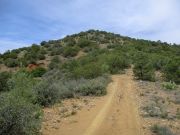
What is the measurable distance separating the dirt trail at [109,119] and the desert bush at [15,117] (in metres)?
1.64

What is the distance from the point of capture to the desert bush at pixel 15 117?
11.1m

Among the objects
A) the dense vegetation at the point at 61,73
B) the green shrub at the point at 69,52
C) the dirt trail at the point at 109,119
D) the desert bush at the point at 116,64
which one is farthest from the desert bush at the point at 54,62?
the dirt trail at the point at 109,119

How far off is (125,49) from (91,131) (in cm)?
3902

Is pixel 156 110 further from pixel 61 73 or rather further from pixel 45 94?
pixel 61 73

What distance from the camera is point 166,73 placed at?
32.8 metres

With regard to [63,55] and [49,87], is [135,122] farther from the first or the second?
[63,55]

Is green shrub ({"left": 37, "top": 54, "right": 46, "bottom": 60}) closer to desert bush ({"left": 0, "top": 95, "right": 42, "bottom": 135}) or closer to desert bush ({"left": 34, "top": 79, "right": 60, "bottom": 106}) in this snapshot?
desert bush ({"left": 34, "top": 79, "right": 60, "bottom": 106})

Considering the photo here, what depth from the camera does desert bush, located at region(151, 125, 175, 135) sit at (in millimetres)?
13280

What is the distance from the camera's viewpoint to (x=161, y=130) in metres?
13.6

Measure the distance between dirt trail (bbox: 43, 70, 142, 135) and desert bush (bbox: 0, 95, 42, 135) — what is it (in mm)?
1643

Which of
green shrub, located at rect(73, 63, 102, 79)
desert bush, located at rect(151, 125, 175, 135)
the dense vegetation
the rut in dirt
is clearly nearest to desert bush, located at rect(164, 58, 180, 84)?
the dense vegetation

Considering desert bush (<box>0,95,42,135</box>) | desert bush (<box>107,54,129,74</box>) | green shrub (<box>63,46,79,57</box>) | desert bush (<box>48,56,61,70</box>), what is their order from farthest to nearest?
green shrub (<box>63,46,79,57</box>) → desert bush (<box>48,56,61,70</box>) → desert bush (<box>107,54,129,74</box>) → desert bush (<box>0,95,42,135</box>)

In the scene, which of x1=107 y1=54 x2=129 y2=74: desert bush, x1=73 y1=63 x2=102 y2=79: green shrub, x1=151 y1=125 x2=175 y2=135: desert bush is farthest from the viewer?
x1=107 y1=54 x2=129 y2=74: desert bush

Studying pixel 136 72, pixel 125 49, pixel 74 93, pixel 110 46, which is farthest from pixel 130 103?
pixel 110 46
